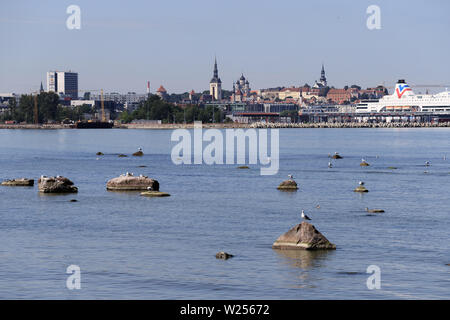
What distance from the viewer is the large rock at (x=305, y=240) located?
40.8 metres

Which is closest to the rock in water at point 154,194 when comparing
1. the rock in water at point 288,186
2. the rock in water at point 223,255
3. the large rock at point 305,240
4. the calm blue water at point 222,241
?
the calm blue water at point 222,241

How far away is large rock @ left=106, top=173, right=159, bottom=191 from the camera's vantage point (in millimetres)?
68688

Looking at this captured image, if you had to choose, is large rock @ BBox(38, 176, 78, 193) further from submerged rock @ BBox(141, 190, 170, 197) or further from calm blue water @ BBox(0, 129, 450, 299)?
submerged rock @ BBox(141, 190, 170, 197)

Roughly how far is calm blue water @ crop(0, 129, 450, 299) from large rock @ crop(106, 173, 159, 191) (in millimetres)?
1291

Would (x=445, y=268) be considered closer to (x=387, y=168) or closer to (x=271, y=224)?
(x=271, y=224)

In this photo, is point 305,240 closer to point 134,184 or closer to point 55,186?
point 134,184

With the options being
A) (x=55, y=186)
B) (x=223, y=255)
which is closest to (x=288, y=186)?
(x=55, y=186)

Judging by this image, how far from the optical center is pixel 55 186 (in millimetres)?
69125

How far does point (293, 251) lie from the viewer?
134 ft

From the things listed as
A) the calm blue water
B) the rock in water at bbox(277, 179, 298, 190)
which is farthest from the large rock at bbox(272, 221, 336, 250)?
the rock in water at bbox(277, 179, 298, 190)
